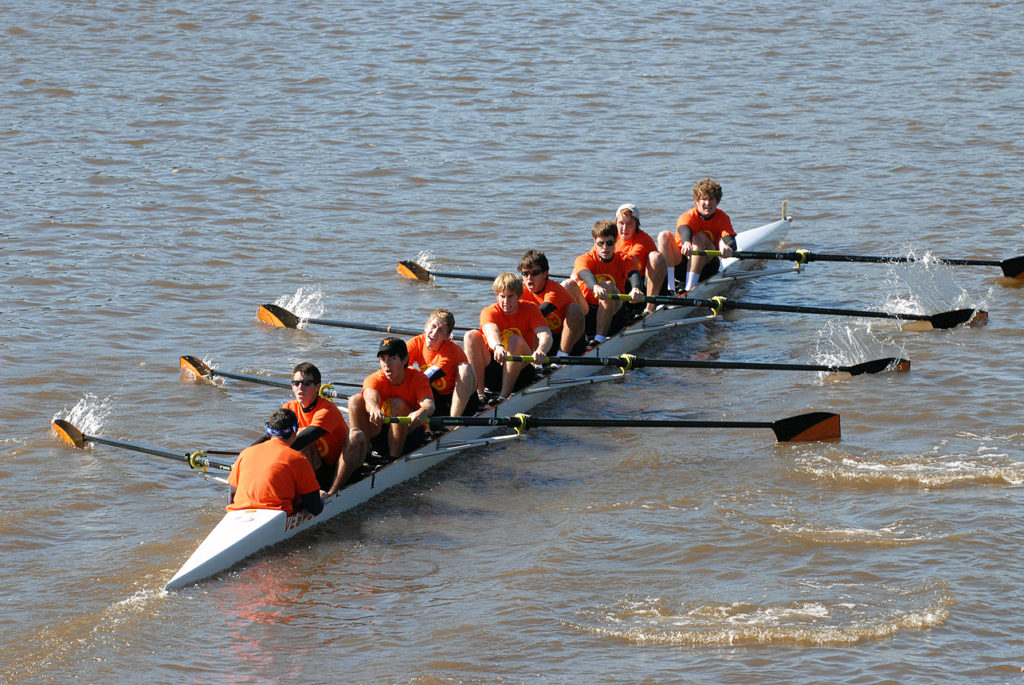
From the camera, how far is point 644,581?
30.1ft

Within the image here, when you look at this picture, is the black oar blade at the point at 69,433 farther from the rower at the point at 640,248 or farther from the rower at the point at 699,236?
the rower at the point at 699,236

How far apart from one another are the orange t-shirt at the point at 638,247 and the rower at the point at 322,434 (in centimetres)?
535

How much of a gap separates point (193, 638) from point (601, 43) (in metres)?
22.1

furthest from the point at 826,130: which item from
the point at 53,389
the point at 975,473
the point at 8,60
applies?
the point at 8,60

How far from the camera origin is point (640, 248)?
14.7 metres

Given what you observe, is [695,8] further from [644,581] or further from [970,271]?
[644,581]

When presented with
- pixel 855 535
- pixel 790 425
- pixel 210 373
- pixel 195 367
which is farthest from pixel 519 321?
pixel 855 535

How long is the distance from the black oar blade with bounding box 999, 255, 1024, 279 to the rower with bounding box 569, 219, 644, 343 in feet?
16.5

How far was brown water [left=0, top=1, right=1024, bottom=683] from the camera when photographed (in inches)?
338

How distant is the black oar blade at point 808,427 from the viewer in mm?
11484

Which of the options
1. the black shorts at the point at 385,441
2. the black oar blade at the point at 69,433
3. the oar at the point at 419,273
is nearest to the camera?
the black shorts at the point at 385,441

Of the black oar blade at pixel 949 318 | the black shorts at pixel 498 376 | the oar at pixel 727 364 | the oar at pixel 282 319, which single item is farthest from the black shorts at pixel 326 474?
the black oar blade at pixel 949 318

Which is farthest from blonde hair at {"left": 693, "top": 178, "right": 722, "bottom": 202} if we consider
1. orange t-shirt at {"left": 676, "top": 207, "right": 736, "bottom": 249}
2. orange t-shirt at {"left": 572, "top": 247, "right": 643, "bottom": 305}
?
orange t-shirt at {"left": 572, "top": 247, "right": 643, "bottom": 305}

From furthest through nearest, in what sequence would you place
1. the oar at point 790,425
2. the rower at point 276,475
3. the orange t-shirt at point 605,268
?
the orange t-shirt at point 605,268
the oar at point 790,425
the rower at point 276,475
